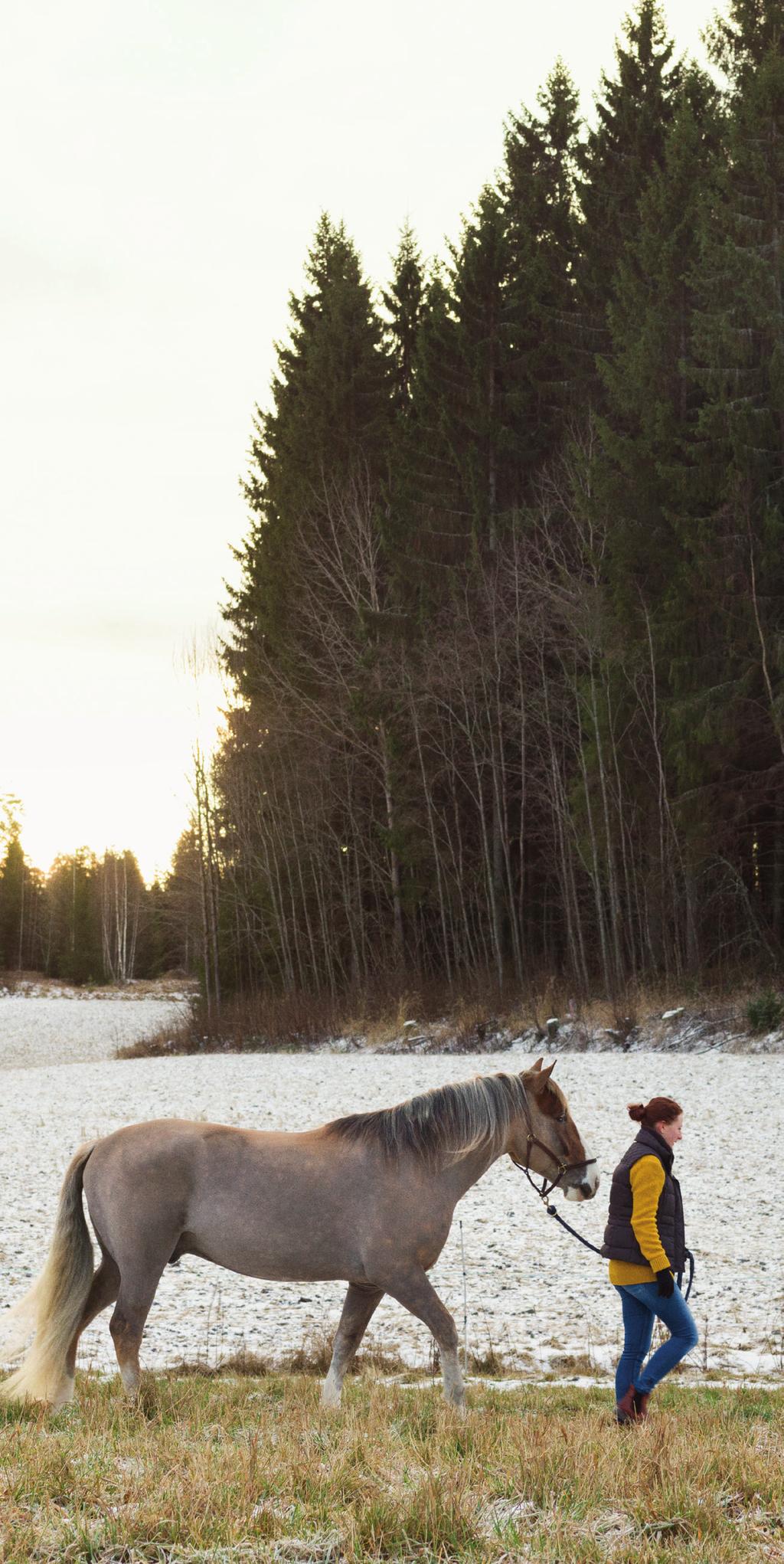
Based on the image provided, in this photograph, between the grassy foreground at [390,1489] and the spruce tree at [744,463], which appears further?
the spruce tree at [744,463]

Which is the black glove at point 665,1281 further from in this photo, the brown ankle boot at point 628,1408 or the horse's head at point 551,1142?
the horse's head at point 551,1142

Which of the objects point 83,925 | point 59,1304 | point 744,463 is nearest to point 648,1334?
point 59,1304

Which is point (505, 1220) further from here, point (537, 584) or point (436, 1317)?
point (537, 584)

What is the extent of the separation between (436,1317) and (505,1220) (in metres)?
5.14

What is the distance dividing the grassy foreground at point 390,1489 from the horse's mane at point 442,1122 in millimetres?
956

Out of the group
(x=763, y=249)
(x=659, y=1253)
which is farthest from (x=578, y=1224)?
(x=763, y=249)

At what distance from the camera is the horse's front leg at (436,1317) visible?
459 centimetres

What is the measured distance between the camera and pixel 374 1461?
3.59 meters

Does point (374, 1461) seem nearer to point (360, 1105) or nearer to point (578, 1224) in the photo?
point (578, 1224)

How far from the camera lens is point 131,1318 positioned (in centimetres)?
484

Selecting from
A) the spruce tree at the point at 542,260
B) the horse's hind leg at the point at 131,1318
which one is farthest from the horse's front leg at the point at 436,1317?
the spruce tree at the point at 542,260

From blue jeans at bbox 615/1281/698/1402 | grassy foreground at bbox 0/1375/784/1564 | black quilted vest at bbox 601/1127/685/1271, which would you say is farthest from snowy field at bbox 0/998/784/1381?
grassy foreground at bbox 0/1375/784/1564

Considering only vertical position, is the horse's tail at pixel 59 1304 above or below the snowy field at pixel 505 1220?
above

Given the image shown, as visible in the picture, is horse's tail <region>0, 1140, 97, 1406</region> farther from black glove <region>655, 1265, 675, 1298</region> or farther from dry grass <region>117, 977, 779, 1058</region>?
dry grass <region>117, 977, 779, 1058</region>
